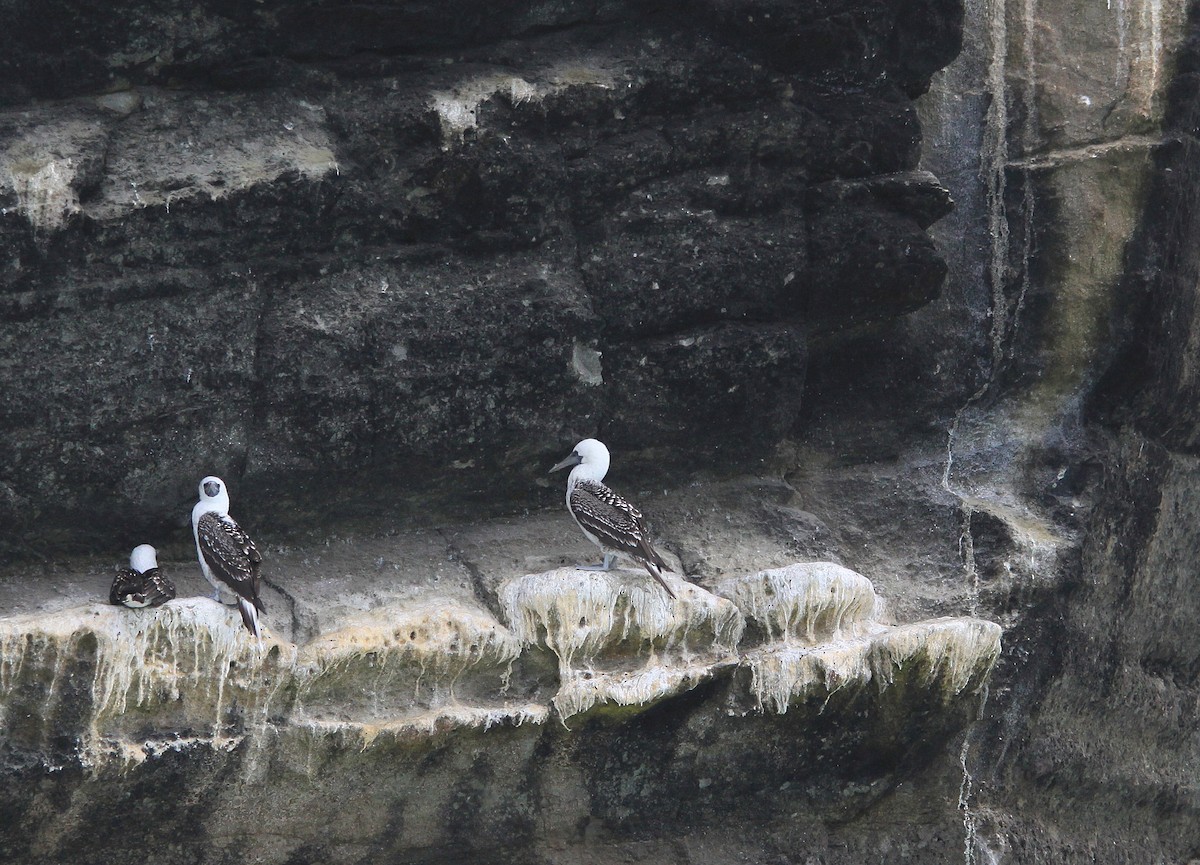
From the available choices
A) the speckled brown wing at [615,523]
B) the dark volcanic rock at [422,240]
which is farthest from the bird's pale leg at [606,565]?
the dark volcanic rock at [422,240]

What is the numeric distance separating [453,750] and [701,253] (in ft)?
11.8

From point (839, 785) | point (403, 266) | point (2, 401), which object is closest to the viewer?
point (2, 401)

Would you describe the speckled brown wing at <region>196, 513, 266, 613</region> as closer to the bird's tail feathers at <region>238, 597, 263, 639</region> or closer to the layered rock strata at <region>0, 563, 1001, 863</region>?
the bird's tail feathers at <region>238, 597, 263, 639</region>

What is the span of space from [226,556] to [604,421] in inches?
115

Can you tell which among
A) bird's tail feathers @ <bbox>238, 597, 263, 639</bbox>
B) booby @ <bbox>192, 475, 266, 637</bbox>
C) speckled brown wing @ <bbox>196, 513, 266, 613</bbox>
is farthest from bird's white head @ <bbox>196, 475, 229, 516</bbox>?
bird's tail feathers @ <bbox>238, 597, 263, 639</bbox>

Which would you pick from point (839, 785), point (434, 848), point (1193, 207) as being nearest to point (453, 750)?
point (434, 848)

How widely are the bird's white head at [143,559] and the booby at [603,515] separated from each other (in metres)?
2.58

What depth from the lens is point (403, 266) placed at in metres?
11.4

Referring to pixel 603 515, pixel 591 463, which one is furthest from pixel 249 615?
Result: pixel 591 463

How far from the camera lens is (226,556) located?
10352 mm

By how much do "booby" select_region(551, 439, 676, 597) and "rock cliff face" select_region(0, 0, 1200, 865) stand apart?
1.01ft

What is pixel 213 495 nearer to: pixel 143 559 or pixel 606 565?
pixel 143 559

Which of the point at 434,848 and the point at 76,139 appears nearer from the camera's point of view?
the point at 76,139

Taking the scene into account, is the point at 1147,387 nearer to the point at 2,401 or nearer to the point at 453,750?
the point at 453,750
